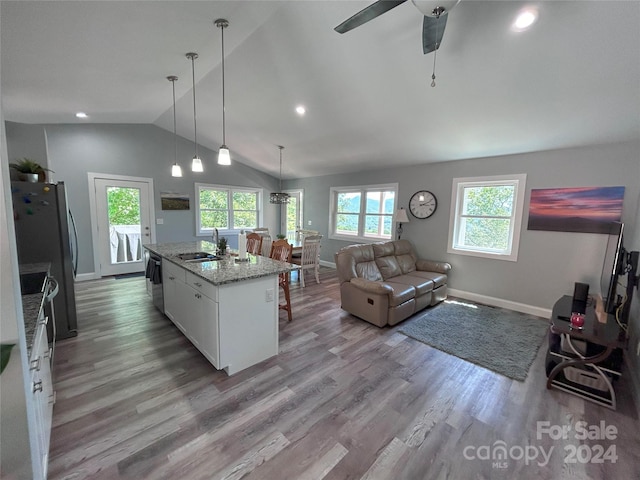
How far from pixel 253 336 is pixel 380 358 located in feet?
4.24

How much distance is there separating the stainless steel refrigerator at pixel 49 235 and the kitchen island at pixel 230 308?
119 cm

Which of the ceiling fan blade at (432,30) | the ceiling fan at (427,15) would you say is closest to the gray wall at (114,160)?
the ceiling fan at (427,15)

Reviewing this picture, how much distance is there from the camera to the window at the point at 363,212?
5.70m

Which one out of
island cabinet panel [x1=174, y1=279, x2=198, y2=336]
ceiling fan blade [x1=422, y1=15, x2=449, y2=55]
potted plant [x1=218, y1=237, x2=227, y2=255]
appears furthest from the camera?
potted plant [x1=218, y1=237, x2=227, y2=255]

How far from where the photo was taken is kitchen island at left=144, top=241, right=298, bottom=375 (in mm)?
2223

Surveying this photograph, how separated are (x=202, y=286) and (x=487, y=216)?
4358mm

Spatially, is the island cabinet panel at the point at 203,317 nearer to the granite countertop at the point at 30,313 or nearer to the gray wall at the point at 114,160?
the granite countertop at the point at 30,313

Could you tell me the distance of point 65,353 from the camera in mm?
2600

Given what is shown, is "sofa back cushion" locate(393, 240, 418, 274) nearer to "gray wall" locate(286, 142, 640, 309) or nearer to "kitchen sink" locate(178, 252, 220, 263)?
"gray wall" locate(286, 142, 640, 309)

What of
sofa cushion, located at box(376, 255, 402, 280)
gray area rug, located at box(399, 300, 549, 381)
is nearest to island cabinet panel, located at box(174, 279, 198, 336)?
gray area rug, located at box(399, 300, 549, 381)

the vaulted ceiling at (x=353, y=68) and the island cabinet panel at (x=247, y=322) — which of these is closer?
the vaulted ceiling at (x=353, y=68)

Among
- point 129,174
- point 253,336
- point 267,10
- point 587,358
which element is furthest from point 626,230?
point 129,174

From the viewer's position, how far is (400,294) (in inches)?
132

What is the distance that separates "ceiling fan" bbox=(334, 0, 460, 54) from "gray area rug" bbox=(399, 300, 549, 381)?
2.83m
